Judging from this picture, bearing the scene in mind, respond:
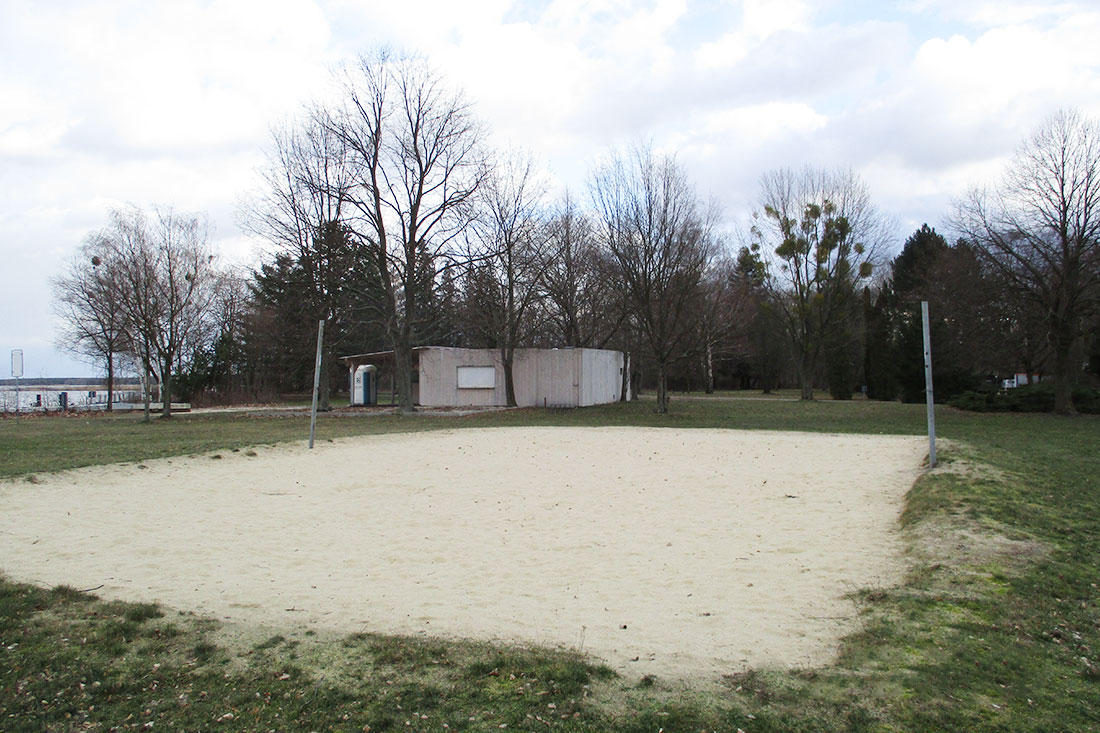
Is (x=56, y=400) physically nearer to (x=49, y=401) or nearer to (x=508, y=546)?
(x=49, y=401)

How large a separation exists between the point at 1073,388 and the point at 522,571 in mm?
27494

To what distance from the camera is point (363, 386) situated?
113ft

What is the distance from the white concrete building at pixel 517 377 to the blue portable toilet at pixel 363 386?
1.68 metres

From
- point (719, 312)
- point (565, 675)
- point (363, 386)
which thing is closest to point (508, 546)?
point (565, 675)

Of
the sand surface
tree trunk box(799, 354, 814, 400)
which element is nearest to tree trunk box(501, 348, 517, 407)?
tree trunk box(799, 354, 814, 400)

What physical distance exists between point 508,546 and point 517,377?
24.7m

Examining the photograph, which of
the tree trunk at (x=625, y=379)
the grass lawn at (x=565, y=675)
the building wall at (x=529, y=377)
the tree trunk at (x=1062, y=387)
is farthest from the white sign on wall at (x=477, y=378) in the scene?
the grass lawn at (x=565, y=675)

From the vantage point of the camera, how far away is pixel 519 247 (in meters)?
30.0

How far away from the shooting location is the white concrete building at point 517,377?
3069 centimetres

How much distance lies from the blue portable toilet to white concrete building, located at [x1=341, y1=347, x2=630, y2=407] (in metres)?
1.68

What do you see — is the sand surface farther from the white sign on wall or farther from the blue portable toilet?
the blue portable toilet

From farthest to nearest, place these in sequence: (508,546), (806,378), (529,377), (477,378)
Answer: (806,378) < (477,378) < (529,377) < (508,546)

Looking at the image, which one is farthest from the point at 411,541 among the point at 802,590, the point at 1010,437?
the point at 1010,437

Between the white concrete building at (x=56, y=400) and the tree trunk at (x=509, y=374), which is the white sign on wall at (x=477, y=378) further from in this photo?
the white concrete building at (x=56, y=400)
